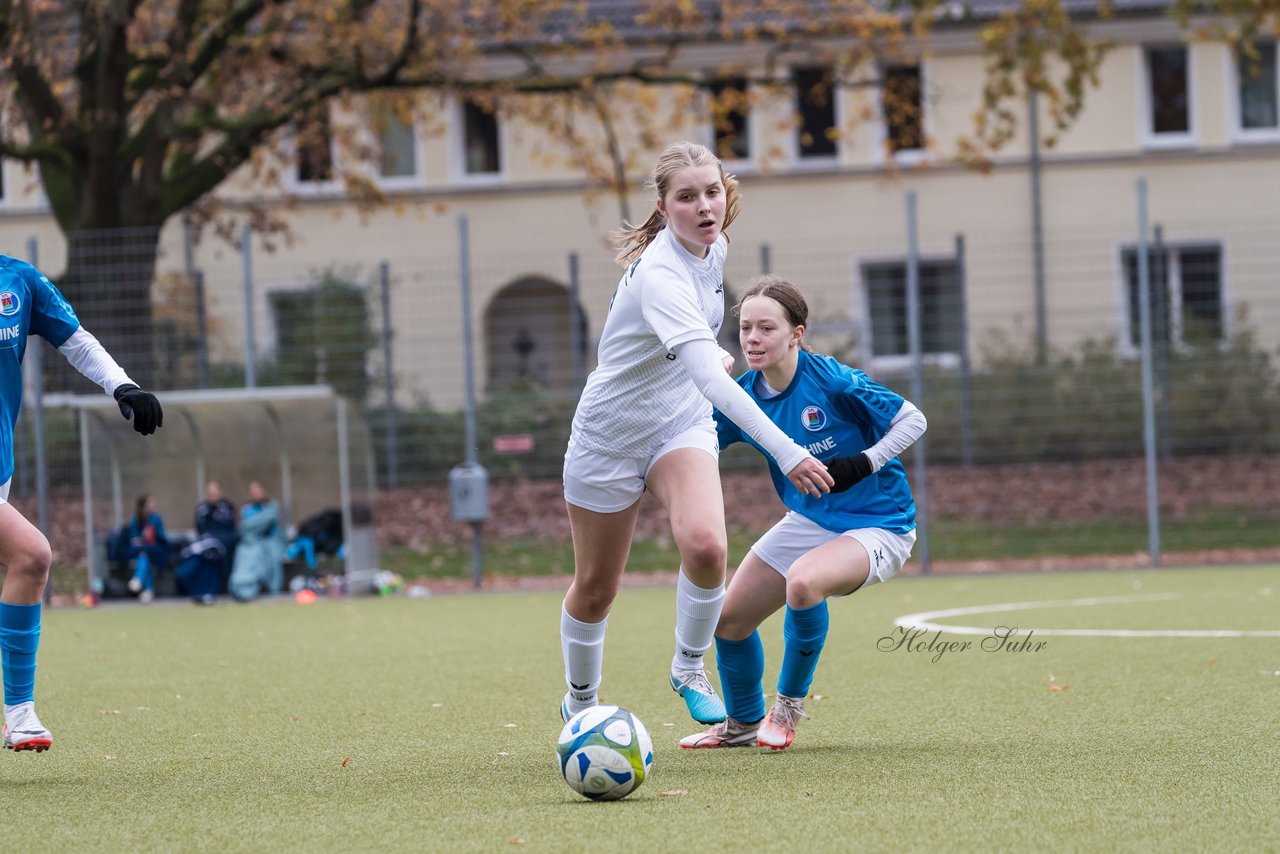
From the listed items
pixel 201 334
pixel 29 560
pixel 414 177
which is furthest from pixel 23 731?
pixel 414 177

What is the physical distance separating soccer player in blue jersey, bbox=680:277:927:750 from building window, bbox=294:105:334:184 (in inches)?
533

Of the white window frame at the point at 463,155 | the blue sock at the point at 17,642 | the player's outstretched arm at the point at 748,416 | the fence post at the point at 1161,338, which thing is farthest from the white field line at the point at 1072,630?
the white window frame at the point at 463,155

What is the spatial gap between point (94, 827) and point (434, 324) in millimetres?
11206

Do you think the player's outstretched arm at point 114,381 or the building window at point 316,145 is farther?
the building window at point 316,145

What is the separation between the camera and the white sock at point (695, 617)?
558cm

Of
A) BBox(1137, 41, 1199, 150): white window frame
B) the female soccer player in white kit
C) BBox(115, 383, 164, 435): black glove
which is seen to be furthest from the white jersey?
BBox(1137, 41, 1199, 150): white window frame

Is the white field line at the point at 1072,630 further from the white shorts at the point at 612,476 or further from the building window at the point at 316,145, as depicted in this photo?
the building window at the point at 316,145

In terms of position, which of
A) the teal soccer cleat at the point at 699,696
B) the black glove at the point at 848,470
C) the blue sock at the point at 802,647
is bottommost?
the teal soccer cleat at the point at 699,696

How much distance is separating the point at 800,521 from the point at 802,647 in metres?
0.46

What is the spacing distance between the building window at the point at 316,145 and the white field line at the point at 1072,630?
33.8ft

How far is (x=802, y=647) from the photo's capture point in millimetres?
5727

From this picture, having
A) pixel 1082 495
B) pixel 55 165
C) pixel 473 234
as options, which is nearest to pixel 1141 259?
pixel 1082 495

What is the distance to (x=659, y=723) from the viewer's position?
21.3 ft

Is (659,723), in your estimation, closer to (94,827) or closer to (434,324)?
(94,827)
